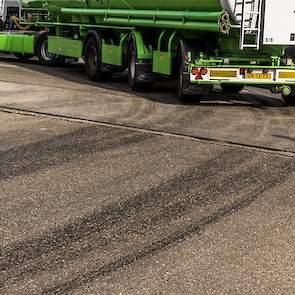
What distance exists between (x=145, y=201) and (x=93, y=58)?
1143 centimetres

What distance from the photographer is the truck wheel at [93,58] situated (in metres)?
16.4

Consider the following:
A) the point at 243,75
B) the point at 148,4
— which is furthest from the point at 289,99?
the point at 148,4

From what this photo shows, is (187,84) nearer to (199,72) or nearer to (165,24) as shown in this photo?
(199,72)

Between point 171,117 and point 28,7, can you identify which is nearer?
point 171,117

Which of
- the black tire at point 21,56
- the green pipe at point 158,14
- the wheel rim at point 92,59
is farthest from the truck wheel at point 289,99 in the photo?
the black tire at point 21,56

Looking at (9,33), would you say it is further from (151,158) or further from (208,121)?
(151,158)

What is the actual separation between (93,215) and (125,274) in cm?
130

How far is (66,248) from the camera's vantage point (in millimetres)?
4770

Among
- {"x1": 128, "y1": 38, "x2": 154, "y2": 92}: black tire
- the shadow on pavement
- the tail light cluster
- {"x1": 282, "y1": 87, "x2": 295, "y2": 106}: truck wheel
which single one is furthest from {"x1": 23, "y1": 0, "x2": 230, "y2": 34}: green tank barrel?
{"x1": 282, "y1": 87, "x2": 295, "y2": 106}: truck wheel

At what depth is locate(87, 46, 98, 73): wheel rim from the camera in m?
16.6

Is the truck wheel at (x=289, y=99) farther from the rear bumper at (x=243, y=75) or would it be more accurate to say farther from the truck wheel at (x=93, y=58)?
the truck wheel at (x=93, y=58)

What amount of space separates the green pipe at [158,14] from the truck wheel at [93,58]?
0.79 m

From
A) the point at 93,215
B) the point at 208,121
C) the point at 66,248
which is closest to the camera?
the point at 66,248

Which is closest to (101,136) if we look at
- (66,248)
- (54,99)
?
(54,99)
